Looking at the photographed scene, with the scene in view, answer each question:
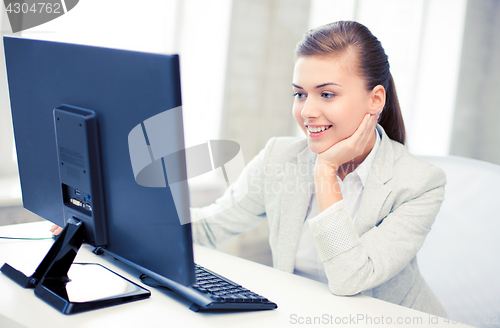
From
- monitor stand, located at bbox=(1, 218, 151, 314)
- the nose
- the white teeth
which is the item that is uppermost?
the nose

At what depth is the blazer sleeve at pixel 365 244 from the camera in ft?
2.94

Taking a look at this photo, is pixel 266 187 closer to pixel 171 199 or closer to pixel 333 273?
pixel 333 273

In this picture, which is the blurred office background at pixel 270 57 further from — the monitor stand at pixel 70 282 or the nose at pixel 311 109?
the monitor stand at pixel 70 282

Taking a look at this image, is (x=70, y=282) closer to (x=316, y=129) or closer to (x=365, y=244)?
(x=365, y=244)

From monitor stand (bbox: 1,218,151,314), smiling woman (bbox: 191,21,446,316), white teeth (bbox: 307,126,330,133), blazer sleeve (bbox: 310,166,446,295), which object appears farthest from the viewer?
white teeth (bbox: 307,126,330,133)

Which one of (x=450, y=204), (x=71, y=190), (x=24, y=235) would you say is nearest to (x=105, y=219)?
(x=71, y=190)

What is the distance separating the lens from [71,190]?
739 mm

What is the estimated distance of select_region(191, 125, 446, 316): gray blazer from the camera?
93 cm

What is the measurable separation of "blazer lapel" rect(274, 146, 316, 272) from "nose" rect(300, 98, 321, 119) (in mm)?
182

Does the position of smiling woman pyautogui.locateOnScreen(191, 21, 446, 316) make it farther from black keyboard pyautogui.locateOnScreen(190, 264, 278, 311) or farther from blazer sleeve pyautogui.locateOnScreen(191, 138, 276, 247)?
black keyboard pyautogui.locateOnScreen(190, 264, 278, 311)

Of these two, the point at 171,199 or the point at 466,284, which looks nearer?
the point at 171,199

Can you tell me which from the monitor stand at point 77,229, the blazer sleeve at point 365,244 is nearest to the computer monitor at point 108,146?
the monitor stand at point 77,229

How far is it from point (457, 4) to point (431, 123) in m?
1.00

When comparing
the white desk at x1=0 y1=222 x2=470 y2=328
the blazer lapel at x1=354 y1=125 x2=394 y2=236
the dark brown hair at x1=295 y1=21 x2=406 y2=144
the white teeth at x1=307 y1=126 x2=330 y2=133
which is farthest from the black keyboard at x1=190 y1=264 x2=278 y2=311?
the dark brown hair at x1=295 y1=21 x2=406 y2=144
